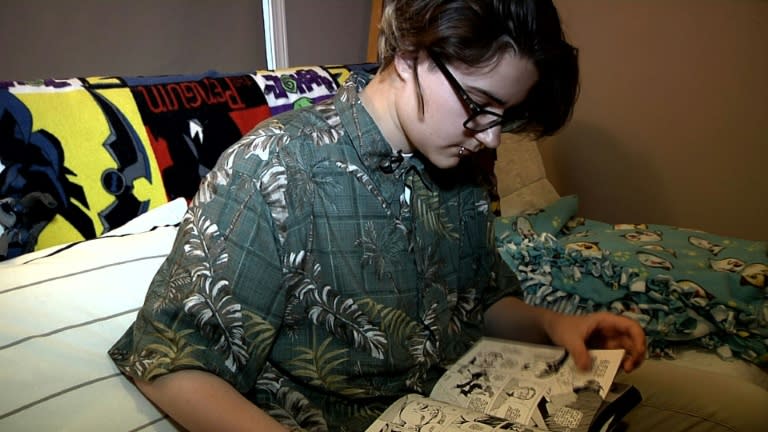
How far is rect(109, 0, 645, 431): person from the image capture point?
0.70 meters

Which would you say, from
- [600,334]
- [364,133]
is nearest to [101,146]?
[364,133]

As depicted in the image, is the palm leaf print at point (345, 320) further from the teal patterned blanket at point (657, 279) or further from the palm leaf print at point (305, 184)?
the teal patterned blanket at point (657, 279)

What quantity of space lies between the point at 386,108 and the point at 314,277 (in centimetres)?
25

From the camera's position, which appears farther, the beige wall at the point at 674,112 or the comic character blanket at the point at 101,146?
the beige wall at the point at 674,112

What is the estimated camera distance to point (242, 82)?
1.23 metres

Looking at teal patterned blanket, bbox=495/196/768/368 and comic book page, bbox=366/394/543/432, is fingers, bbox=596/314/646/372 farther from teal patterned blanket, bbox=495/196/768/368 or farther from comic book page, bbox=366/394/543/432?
teal patterned blanket, bbox=495/196/768/368

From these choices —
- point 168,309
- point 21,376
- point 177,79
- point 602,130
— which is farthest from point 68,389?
point 602,130

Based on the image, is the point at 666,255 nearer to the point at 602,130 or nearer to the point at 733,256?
the point at 733,256

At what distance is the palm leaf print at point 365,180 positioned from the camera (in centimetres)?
83

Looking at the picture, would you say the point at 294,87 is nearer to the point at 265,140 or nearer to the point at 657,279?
the point at 265,140

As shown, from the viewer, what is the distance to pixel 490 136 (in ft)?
2.70

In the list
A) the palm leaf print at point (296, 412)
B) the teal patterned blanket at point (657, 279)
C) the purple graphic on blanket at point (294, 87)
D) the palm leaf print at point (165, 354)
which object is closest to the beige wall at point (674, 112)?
the teal patterned blanket at point (657, 279)

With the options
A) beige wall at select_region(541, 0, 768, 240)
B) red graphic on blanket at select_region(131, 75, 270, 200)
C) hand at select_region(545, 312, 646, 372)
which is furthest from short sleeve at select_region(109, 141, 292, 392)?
beige wall at select_region(541, 0, 768, 240)

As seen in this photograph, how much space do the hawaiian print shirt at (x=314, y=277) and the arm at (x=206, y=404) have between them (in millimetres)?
16
